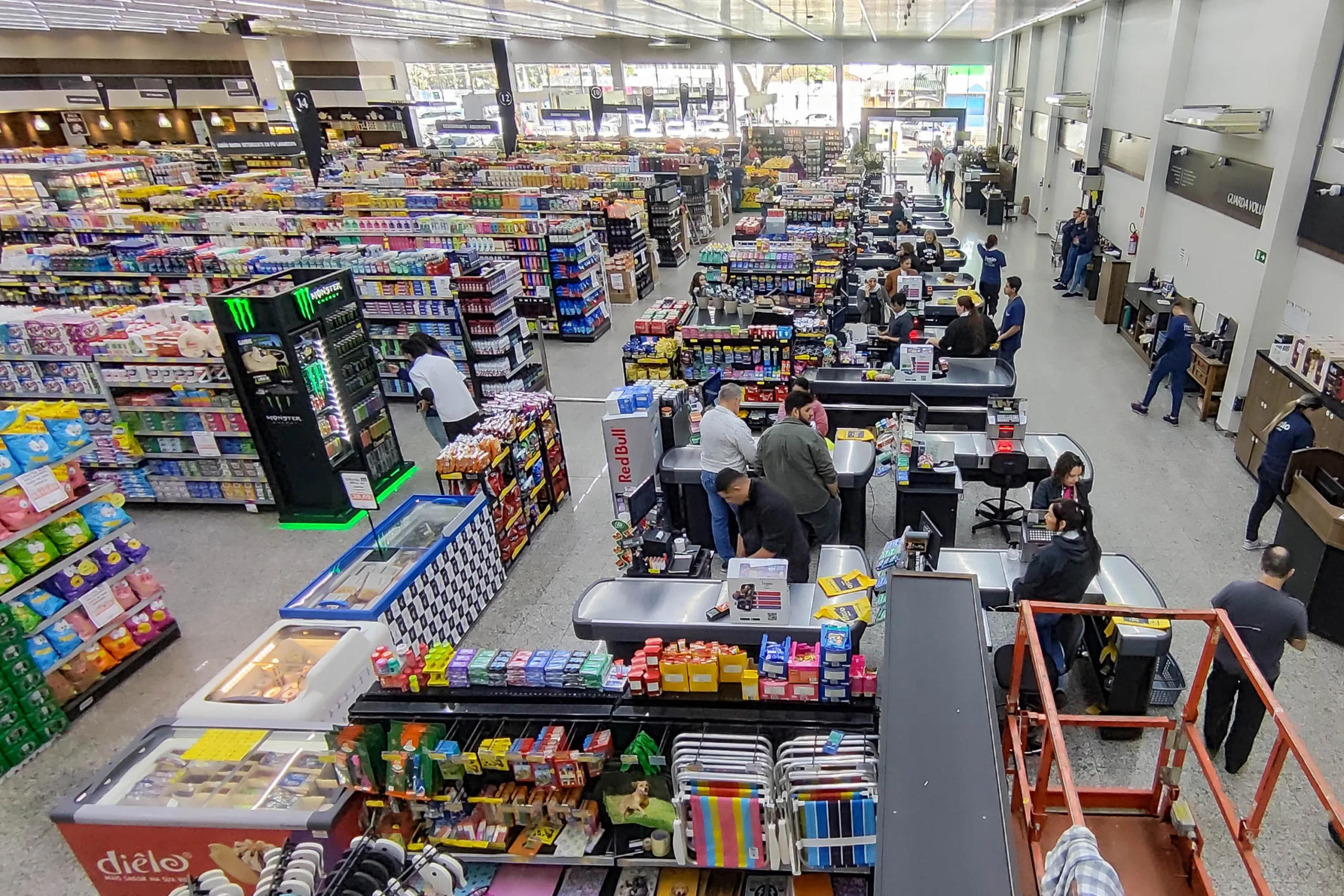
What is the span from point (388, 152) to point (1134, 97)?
24316 mm

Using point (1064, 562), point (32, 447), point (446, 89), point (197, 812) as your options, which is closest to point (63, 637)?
point (32, 447)

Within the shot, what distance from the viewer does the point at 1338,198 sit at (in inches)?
290

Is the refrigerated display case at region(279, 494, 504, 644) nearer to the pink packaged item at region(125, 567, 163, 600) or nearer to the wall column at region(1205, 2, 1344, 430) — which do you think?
the pink packaged item at region(125, 567, 163, 600)

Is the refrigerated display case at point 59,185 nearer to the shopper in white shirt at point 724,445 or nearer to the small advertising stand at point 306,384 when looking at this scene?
the small advertising stand at point 306,384

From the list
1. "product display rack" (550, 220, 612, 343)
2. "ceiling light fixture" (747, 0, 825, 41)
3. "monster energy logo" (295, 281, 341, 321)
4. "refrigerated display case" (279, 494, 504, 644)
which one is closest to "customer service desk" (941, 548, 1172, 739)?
"refrigerated display case" (279, 494, 504, 644)

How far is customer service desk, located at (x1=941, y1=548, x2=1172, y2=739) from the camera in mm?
4668

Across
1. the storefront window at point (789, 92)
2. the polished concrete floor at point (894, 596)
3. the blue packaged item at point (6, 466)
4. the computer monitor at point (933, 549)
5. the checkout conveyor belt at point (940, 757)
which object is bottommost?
the polished concrete floor at point (894, 596)

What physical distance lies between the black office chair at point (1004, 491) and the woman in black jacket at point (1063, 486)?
103 cm

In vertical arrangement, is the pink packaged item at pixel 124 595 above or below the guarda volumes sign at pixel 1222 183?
below

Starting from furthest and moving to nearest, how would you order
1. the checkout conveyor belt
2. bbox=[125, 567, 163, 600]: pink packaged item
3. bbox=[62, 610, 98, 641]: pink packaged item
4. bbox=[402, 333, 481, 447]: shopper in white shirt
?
1. bbox=[402, 333, 481, 447]: shopper in white shirt
2. bbox=[125, 567, 163, 600]: pink packaged item
3. bbox=[62, 610, 98, 641]: pink packaged item
4. the checkout conveyor belt

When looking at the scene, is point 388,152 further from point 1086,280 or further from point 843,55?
point 1086,280

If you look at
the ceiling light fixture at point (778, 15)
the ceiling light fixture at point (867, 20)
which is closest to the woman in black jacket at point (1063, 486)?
the ceiling light fixture at point (778, 15)

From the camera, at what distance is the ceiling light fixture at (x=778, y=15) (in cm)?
Answer: 1548

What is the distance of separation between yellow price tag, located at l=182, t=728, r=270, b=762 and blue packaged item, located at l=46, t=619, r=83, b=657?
2.07 m
